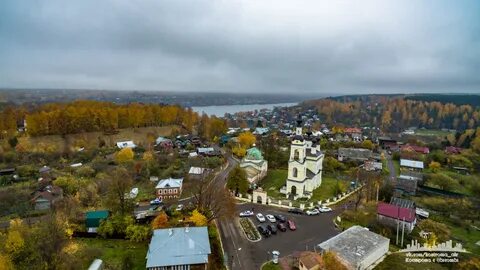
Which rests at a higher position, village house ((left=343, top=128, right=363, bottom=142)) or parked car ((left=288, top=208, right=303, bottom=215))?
village house ((left=343, top=128, right=363, bottom=142))

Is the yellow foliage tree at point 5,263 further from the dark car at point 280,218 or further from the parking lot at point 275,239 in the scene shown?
the dark car at point 280,218

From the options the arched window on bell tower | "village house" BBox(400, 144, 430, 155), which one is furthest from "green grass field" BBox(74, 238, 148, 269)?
"village house" BBox(400, 144, 430, 155)

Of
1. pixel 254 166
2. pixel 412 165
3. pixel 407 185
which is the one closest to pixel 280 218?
pixel 254 166

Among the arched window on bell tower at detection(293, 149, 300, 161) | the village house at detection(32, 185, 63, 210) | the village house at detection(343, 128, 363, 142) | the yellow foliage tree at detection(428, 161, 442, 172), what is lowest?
the village house at detection(32, 185, 63, 210)

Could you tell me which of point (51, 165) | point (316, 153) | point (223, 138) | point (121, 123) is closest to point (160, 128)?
point (121, 123)

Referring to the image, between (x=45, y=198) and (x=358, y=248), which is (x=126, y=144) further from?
(x=358, y=248)

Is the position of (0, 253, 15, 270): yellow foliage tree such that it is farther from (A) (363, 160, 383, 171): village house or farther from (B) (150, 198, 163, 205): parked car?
(A) (363, 160, 383, 171): village house
